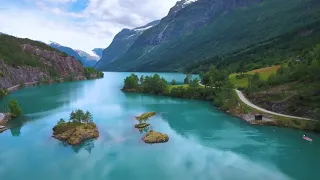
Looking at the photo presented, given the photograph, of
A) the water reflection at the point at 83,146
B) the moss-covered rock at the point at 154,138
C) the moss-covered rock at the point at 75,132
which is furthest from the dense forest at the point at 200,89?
the water reflection at the point at 83,146

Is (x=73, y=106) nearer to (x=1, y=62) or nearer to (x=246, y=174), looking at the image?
(x=246, y=174)

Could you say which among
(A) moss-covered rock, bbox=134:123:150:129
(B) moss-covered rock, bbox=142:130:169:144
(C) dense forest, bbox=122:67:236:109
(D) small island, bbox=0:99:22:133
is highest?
(C) dense forest, bbox=122:67:236:109

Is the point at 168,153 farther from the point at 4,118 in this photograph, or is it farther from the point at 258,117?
the point at 4,118

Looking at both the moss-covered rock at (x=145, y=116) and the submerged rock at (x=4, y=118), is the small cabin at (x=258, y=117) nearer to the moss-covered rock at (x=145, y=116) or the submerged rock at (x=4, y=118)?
the moss-covered rock at (x=145, y=116)

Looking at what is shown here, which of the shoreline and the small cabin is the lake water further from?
the small cabin

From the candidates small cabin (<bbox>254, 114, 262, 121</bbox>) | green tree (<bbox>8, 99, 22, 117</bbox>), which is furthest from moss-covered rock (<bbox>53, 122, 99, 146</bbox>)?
small cabin (<bbox>254, 114, 262, 121</bbox>)

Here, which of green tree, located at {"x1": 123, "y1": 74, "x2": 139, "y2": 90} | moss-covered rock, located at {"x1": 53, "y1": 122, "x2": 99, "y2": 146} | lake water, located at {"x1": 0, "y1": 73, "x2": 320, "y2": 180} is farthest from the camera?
green tree, located at {"x1": 123, "y1": 74, "x2": 139, "y2": 90}
